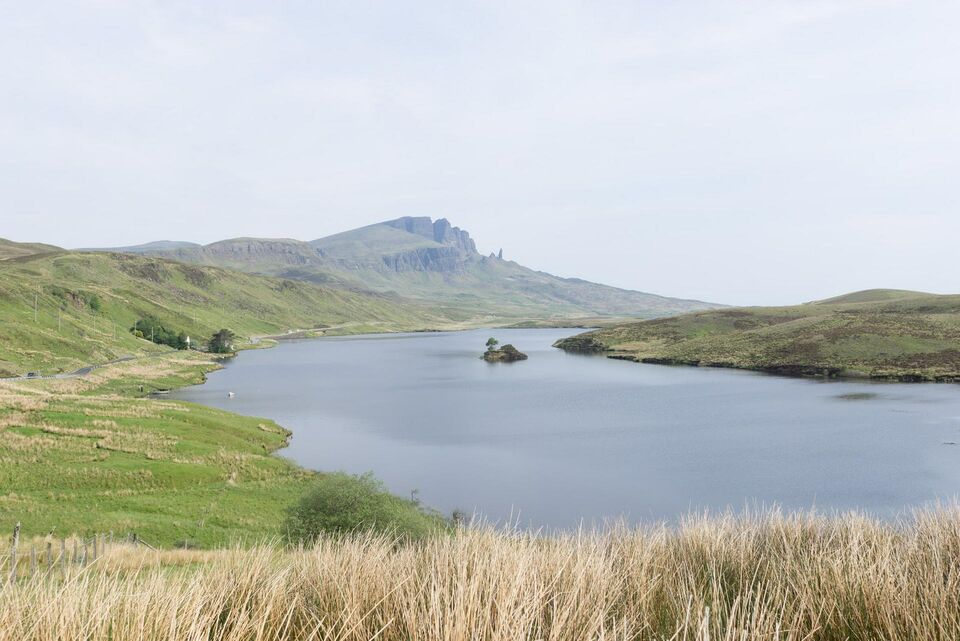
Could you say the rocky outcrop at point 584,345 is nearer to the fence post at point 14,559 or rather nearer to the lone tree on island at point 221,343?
the lone tree on island at point 221,343

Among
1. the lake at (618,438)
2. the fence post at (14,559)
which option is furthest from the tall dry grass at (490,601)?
the lake at (618,438)

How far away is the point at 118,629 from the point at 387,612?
2491mm

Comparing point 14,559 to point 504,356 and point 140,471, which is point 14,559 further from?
point 504,356

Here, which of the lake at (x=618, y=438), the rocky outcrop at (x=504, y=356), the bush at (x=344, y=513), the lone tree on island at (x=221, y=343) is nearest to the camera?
the bush at (x=344, y=513)

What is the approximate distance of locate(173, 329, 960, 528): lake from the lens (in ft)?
136

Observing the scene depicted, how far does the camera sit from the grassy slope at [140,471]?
29266 mm

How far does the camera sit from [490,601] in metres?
5.31

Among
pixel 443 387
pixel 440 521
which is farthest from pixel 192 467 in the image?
pixel 443 387

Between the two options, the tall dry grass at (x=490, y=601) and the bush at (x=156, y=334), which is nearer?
the tall dry grass at (x=490, y=601)

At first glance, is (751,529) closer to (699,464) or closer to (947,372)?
(699,464)

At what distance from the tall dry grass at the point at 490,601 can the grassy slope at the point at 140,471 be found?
17633mm

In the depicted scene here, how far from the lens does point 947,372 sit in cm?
9906

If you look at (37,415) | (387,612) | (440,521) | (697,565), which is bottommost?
(440,521)

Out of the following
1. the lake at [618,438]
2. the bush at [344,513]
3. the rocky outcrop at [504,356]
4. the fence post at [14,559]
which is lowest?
the lake at [618,438]
